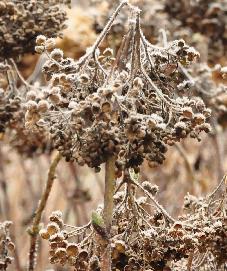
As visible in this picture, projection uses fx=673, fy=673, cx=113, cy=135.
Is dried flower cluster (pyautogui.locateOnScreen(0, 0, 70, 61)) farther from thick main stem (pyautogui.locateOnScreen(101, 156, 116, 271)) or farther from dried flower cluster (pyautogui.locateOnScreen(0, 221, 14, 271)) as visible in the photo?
thick main stem (pyautogui.locateOnScreen(101, 156, 116, 271))

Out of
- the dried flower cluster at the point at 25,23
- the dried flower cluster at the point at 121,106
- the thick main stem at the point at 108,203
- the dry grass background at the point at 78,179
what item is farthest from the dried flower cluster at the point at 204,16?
the thick main stem at the point at 108,203

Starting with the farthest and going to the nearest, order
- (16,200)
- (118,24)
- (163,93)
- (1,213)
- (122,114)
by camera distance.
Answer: (16,200) → (1,213) → (118,24) → (163,93) → (122,114)

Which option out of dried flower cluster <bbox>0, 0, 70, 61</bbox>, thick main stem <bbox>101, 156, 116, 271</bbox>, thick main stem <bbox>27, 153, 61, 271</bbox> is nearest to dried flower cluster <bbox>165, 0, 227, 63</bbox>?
dried flower cluster <bbox>0, 0, 70, 61</bbox>

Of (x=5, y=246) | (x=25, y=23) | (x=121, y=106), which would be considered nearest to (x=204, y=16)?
(x=25, y=23)

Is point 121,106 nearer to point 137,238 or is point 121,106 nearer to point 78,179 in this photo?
point 137,238

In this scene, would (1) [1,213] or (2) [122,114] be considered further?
(1) [1,213]

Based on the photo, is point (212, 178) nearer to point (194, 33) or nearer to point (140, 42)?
point (194, 33)

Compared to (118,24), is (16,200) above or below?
above

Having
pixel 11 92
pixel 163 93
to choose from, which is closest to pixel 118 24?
pixel 11 92

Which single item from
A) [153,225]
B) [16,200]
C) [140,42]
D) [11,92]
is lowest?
[153,225]
